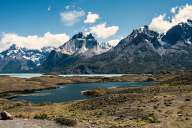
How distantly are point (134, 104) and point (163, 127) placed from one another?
75.3 feet

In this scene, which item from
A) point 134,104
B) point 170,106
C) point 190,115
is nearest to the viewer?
point 190,115

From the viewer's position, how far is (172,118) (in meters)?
51.7

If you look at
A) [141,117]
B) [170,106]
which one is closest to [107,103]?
[170,106]

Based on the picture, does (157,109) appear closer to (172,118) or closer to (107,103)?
(172,118)

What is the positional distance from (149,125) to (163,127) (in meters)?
1.83

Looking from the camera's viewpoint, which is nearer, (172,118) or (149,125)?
(149,125)

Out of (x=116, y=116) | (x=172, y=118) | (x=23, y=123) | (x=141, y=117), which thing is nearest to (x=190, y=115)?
(x=172, y=118)

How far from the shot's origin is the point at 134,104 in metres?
69.1

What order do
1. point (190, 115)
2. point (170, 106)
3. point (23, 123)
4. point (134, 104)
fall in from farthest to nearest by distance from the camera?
point (134, 104) → point (170, 106) → point (190, 115) → point (23, 123)

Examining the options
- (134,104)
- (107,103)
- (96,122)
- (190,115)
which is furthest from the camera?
(107,103)

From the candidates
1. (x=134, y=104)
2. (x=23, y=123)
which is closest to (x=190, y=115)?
(x=134, y=104)

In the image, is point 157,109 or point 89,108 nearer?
point 157,109

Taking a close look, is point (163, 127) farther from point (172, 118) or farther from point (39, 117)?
point (39, 117)

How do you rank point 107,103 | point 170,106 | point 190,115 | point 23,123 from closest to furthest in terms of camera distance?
point 23,123
point 190,115
point 170,106
point 107,103
